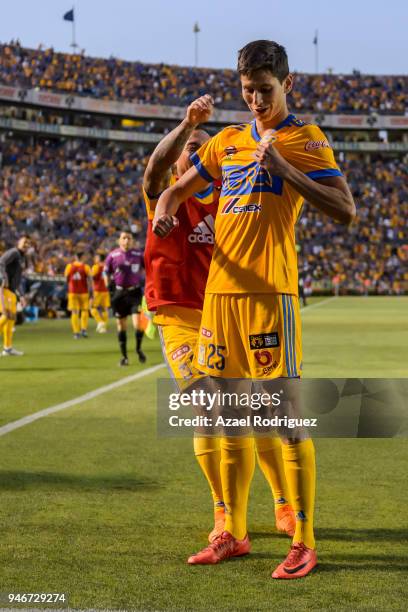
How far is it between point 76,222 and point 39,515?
1972 inches

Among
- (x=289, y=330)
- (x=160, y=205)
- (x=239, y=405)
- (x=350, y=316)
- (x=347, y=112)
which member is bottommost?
(x=350, y=316)

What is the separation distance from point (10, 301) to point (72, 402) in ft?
22.7

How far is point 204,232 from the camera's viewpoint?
551 centimetres

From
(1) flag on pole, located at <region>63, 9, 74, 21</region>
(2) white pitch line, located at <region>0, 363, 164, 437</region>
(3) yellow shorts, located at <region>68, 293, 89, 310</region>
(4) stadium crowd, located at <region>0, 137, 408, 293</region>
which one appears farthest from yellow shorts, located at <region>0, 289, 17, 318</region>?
(1) flag on pole, located at <region>63, 9, 74, 21</region>

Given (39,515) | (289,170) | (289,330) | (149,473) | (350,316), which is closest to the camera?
(289,170)

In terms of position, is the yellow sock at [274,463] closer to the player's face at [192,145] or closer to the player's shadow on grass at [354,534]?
the player's shadow on grass at [354,534]

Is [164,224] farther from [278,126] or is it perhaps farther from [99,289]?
[99,289]

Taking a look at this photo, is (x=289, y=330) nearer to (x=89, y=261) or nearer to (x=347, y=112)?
(x=89, y=261)

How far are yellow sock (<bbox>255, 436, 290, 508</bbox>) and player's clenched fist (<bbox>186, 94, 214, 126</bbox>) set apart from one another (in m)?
1.72

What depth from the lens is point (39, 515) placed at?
18.4 ft

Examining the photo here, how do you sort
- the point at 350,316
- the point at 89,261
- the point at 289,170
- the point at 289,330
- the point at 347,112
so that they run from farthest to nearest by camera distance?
the point at 347,112 < the point at 89,261 < the point at 350,316 < the point at 289,330 < the point at 289,170

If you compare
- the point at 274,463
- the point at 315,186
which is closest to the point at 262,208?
the point at 315,186

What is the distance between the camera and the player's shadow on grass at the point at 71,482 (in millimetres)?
6437

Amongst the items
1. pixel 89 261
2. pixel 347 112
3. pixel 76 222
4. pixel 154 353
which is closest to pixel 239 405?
pixel 154 353
